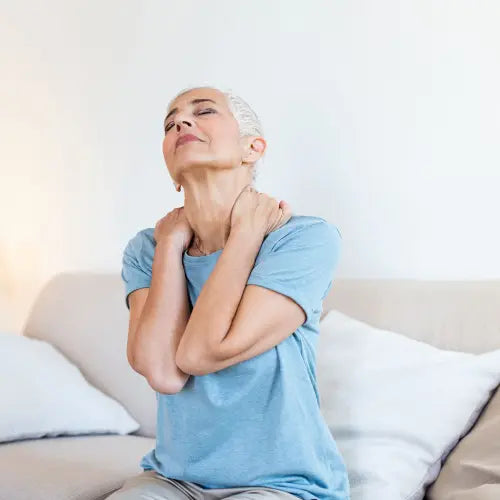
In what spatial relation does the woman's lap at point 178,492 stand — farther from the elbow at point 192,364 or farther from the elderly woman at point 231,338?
the elbow at point 192,364

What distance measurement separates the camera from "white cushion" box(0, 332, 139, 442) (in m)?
2.14

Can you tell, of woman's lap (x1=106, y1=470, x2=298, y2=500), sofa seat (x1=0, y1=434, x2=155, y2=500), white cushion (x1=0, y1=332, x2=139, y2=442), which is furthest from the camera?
white cushion (x1=0, y1=332, x2=139, y2=442)

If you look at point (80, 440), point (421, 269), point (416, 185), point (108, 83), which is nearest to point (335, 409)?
point (421, 269)

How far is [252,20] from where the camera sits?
7.91 ft

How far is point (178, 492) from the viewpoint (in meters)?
1.38

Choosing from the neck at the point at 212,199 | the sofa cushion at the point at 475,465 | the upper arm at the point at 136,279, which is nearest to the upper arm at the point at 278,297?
the neck at the point at 212,199

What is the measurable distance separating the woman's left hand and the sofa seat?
0.70 meters

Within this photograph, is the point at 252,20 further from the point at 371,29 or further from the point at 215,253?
the point at 215,253

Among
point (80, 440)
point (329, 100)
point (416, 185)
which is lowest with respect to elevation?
point (80, 440)

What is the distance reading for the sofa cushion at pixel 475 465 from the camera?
1.43m

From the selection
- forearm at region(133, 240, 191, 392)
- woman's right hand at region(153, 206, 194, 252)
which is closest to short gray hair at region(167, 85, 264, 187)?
woman's right hand at region(153, 206, 194, 252)

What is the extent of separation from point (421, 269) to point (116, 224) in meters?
1.20

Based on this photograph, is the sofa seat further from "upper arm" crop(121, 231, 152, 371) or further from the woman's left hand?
the woman's left hand

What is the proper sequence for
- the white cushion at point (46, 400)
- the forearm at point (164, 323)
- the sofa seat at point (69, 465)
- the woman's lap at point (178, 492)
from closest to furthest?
1. the woman's lap at point (178, 492)
2. the forearm at point (164, 323)
3. the sofa seat at point (69, 465)
4. the white cushion at point (46, 400)
